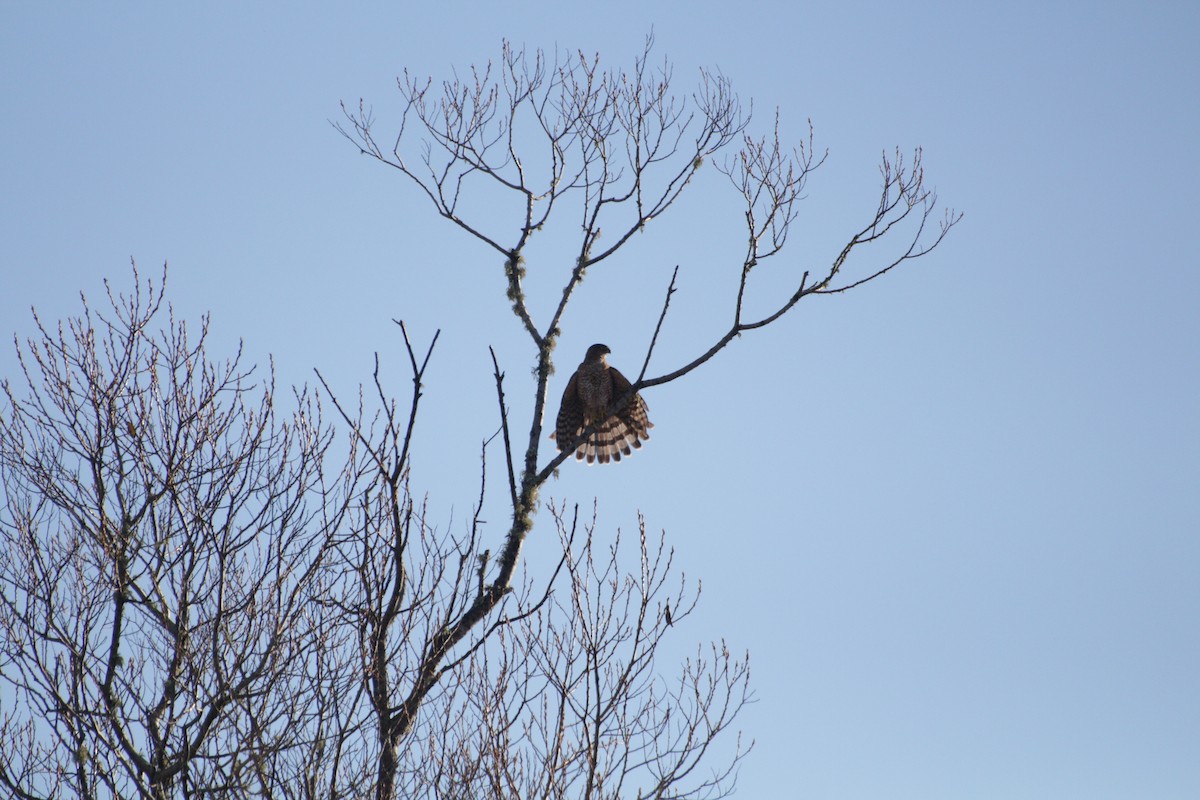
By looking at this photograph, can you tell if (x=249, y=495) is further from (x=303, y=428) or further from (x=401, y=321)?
(x=401, y=321)

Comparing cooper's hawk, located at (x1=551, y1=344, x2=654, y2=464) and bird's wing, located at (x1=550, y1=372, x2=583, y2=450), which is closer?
cooper's hawk, located at (x1=551, y1=344, x2=654, y2=464)

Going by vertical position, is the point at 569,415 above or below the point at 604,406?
above

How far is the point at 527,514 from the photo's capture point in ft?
19.8

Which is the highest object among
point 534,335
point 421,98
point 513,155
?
point 421,98

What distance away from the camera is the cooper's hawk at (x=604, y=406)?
970cm

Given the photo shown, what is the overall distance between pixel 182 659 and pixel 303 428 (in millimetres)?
1095

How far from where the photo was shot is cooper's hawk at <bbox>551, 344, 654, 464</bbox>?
9695 mm

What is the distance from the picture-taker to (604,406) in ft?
31.8

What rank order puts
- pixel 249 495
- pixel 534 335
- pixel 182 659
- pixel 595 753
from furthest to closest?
pixel 534 335, pixel 249 495, pixel 182 659, pixel 595 753

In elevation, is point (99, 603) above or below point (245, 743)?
above

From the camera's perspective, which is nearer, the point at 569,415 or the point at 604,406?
the point at 604,406

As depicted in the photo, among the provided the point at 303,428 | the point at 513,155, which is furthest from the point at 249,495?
the point at 513,155

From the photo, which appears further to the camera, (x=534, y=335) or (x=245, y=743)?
(x=534, y=335)

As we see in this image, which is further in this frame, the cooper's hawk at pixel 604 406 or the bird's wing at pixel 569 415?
the bird's wing at pixel 569 415
